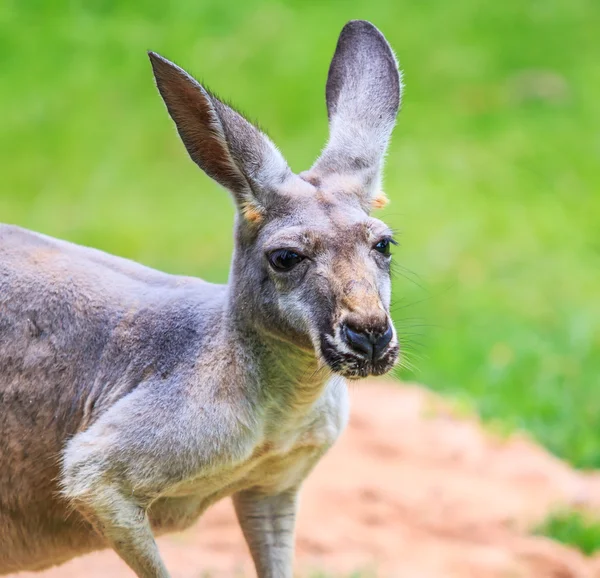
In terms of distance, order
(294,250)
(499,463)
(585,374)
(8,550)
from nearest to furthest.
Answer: (294,250)
(8,550)
(499,463)
(585,374)

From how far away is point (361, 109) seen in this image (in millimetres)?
4762

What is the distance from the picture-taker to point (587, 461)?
780 centimetres

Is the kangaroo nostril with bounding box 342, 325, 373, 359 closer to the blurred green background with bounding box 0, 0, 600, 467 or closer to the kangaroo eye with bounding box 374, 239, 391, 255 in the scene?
the kangaroo eye with bounding box 374, 239, 391, 255

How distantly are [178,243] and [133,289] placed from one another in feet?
24.3

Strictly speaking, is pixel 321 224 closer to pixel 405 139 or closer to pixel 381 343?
pixel 381 343

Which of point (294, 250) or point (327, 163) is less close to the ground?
point (327, 163)

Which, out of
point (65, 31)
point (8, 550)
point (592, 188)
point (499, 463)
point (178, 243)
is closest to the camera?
point (8, 550)

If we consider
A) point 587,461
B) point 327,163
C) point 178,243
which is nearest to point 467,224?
point 178,243

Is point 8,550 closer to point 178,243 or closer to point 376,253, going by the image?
point 376,253

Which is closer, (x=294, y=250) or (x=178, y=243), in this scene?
(x=294, y=250)

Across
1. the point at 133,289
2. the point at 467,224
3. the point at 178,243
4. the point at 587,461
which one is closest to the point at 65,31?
the point at 178,243

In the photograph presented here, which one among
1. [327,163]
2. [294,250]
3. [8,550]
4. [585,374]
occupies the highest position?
[327,163]

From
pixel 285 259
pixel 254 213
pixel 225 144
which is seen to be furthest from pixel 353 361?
pixel 225 144

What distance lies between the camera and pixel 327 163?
457 centimetres
